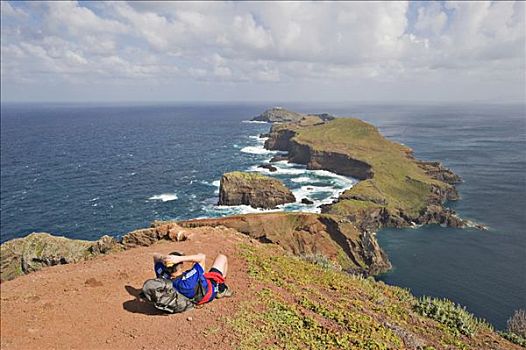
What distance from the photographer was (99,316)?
12.9 m

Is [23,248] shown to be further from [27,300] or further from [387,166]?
[387,166]

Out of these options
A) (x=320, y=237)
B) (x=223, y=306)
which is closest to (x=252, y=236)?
(x=320, y=237)

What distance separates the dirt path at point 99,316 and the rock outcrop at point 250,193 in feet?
Result: 209

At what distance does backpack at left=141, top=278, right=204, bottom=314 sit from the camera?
487 inches

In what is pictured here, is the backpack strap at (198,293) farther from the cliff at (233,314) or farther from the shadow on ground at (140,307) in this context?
the shadow on ground at (140,307)

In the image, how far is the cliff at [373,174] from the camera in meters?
76.3

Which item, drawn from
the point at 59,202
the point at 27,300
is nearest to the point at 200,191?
the point at 59,202

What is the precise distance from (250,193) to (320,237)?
30801 millimetres

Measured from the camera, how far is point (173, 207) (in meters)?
79.9

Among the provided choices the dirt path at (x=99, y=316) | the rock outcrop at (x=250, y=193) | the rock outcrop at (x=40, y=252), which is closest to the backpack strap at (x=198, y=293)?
the dirt path at (x=99, y=316)

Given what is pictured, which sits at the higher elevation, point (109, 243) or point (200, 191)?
point (109, 243)

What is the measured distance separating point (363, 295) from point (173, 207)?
64.8 meters

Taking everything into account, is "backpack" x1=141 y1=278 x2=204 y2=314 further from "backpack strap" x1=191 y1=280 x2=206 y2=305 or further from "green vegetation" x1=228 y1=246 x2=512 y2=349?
"green vegetation" x1=228 y1=246 x2=512 y2=349

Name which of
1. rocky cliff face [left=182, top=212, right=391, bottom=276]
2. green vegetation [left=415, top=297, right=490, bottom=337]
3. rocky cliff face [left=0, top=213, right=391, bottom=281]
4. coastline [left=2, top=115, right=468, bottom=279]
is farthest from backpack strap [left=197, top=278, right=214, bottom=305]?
rocky cliff face [left=182, top=212, right=391, bottom=276]
